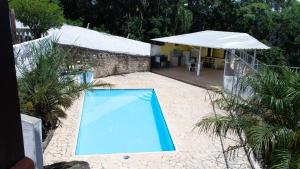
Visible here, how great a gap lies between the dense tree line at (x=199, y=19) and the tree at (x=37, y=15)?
38.6ft

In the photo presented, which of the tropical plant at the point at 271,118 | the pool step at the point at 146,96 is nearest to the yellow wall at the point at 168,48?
the pool step at the point at 146,96

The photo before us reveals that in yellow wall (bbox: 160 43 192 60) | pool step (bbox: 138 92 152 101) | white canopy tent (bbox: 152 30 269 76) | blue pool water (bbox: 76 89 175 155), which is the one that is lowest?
blue pool water (bbox: 76 89 175 155)

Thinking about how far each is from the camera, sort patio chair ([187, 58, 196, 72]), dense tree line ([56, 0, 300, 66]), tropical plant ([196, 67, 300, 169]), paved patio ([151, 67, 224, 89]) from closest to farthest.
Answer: tropical plant ([196, 67, 300, 169]) → paved patio ([151, 67, 224, 89]) → patio chair ([187, 58, 196, 72]) → dense tree line ([56, 0, 300, 66])

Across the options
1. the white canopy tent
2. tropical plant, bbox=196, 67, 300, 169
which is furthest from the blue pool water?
the white canopy tent

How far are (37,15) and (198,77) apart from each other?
10.2 meters

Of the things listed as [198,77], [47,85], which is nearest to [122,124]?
[47,85]

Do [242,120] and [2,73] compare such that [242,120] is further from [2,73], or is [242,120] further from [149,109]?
[149,109]

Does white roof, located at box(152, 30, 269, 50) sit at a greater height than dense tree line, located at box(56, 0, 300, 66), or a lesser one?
lesser

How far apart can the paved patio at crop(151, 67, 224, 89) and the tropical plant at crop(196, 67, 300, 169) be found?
10.5 m

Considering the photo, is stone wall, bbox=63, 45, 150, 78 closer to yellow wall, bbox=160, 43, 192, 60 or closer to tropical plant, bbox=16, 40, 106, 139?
yellow wall, bbox=160, 43, 192, 60

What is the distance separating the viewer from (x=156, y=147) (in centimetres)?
1094

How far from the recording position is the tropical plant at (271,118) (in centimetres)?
566

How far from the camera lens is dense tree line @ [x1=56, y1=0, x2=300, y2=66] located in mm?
27480

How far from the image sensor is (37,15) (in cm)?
1532
